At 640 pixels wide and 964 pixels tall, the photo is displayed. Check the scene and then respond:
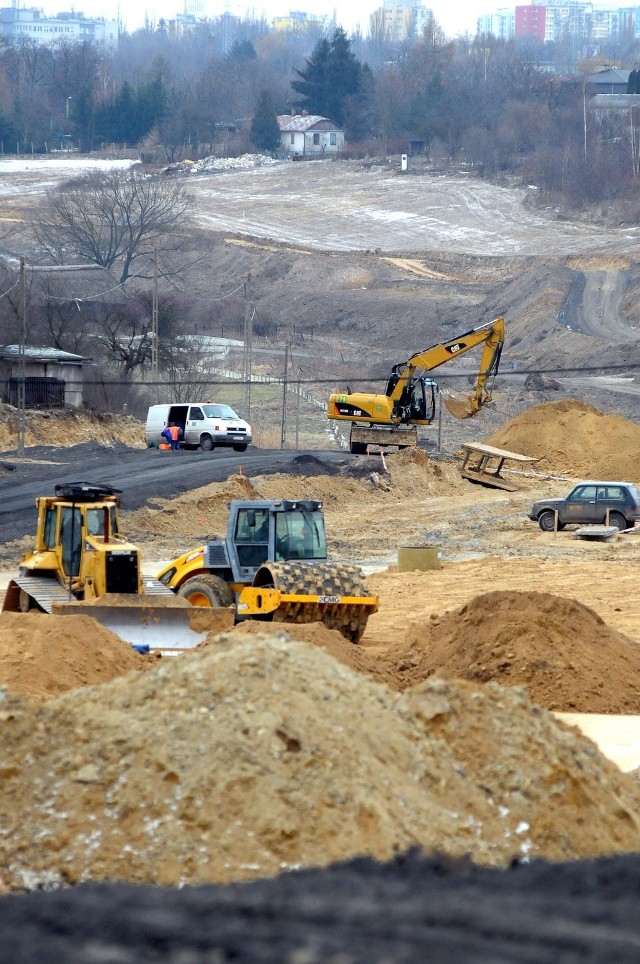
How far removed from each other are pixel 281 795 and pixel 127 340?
53.9 m

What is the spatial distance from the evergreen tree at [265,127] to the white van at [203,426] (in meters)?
102

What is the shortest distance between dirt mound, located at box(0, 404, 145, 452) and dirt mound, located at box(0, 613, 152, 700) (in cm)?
2849

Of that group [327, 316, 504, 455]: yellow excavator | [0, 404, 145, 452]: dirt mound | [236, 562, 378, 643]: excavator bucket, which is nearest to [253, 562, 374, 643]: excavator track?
[236, 562, 378, 643]: excavator bucket

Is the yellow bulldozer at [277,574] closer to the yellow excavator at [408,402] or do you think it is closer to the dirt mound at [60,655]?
the dirt mound at [60,655]

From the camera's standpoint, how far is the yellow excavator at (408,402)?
41.2 metres

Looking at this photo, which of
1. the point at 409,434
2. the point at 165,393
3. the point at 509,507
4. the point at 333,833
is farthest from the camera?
A: the point at 165,393

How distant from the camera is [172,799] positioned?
741 centimetres

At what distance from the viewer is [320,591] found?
55.2 feet

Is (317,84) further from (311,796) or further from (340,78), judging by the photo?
(311,796)

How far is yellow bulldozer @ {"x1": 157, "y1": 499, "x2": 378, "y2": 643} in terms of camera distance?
1675cm

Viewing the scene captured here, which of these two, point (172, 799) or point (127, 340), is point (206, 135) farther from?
point (172, 799)

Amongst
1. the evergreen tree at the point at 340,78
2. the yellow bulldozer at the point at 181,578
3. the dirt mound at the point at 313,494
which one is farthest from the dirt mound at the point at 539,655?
the evergreen tree at the point at 340,78

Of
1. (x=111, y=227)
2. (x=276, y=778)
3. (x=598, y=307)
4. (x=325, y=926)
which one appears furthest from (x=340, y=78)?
(x=325, y=926)

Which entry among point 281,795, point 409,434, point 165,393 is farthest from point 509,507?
point 281,795
